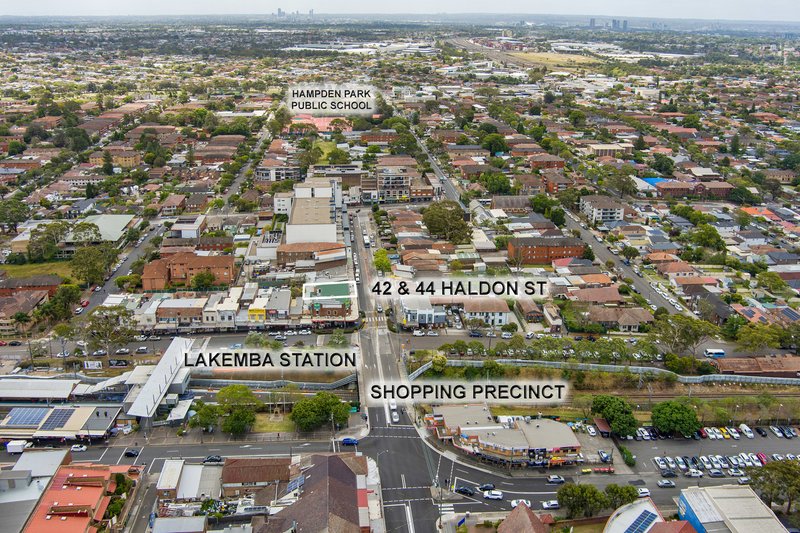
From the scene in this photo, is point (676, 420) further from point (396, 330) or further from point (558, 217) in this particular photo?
point (558, 217)

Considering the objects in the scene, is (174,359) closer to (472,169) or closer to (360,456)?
(360,456)

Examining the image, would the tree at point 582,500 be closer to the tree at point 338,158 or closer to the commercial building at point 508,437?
the commercial building at point 508,437

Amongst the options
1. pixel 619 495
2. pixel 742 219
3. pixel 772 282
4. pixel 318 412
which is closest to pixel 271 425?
pixel 318 412

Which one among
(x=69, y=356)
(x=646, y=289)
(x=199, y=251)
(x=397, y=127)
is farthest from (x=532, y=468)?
(x=397, y=127)

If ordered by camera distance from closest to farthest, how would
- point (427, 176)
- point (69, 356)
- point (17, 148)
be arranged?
point (69, 356), point (427, 176), point (17, 148)

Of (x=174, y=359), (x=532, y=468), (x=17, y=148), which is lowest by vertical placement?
(x=532, y=468)

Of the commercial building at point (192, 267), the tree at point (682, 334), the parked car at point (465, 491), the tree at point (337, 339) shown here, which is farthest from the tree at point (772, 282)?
the commercial building at point (192, 267)
